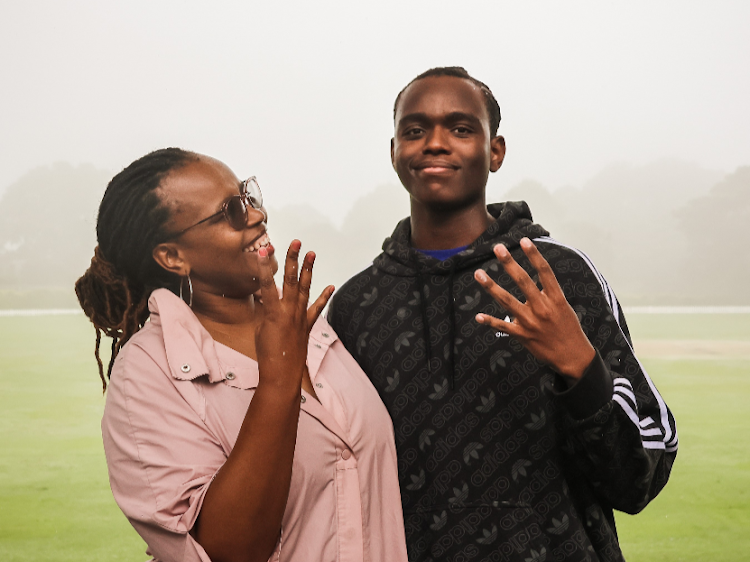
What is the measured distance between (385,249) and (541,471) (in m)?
0.52

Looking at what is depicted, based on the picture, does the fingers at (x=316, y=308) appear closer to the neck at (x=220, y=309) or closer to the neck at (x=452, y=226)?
the neck at (x=220, y=309)

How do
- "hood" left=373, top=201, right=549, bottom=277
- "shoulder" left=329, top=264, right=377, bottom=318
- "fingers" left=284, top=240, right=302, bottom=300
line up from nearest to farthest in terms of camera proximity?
"fingers" left=284, top=240, right=302, bottom=300 < "hood" left=373, top=201, right=549, bottom=277 < "shoulder" left=329, top=264, right=377, bottom=318

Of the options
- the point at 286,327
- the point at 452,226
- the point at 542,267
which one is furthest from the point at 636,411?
the point at 286,327

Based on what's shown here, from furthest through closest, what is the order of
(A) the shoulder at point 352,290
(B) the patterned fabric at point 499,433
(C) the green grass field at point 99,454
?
(C) the green grass field at point 99,454, (A) the shoulder at point 352,290, (B) the patterned fabric at point 499,433

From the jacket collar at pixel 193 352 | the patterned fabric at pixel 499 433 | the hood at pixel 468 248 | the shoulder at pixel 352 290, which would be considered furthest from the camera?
the shoulder at pixel 352 290

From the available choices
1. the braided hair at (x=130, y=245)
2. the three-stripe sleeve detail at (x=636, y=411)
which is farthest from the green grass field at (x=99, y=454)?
the braided hair at (x=130, y=245)

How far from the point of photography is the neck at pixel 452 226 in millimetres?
1420

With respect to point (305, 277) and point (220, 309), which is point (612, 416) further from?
point (220, 309)

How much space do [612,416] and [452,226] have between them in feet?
1.62

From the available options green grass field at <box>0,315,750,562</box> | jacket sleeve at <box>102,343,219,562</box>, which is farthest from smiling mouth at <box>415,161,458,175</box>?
green grass field at <box>0,315,750,562</box>

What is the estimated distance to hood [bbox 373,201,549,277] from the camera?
1.36 m

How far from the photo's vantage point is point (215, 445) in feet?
3.57

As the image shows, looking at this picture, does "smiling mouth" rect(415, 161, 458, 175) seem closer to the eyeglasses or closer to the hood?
the hood

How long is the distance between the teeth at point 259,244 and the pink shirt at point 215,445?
14 centimetres
